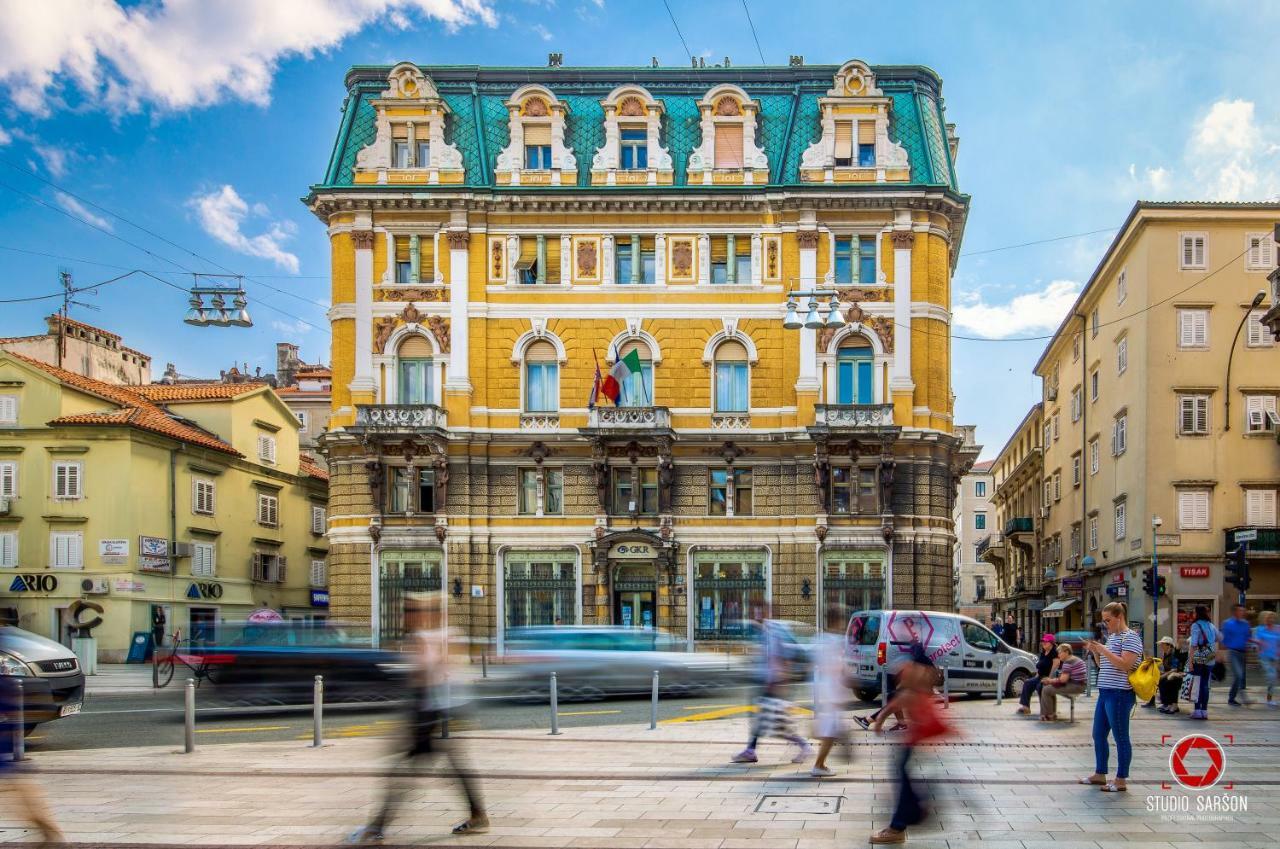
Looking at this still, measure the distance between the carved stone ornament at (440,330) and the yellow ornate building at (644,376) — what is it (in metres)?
0.09

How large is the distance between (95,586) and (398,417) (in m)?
11.7

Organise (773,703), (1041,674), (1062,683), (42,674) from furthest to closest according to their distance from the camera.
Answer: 1. (1041,674)
2. (1062,683)
3. (42,674)
4. (773,703)

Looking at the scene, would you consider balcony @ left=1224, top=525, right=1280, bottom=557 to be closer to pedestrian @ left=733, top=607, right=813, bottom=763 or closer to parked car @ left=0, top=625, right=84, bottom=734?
pedestrian @ left=733, top=607, right=813, bottom=763

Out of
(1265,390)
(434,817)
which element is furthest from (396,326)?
(434,817)

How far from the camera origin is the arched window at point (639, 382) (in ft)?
138

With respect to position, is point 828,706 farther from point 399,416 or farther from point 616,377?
point 399,416

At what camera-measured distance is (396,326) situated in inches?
1670

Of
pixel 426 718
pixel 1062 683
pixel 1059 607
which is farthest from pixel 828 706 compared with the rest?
pixel 1059 607

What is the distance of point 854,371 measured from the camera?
42.2 meters

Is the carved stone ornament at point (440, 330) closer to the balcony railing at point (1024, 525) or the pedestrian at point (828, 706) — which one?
the pedestrian at point (828, 706)

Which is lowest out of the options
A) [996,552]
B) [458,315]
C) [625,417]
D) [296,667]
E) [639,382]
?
[996,552]

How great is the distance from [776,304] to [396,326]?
12.8 m

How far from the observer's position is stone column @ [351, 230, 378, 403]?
4222cm

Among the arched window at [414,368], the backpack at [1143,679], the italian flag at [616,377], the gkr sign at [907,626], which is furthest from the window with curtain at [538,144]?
the backpack at [1143,679]
